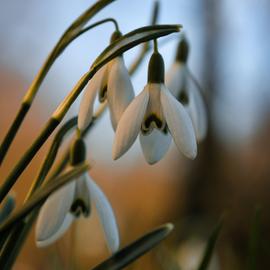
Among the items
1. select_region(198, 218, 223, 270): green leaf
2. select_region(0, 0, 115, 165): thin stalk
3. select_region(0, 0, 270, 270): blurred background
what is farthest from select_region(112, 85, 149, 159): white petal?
select_region(0, 0, 270, 270): blurred background

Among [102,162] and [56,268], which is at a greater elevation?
[56,268]

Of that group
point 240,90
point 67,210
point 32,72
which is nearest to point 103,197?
point 67,210

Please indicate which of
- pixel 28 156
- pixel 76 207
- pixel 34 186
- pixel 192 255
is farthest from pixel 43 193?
pixel 192 255

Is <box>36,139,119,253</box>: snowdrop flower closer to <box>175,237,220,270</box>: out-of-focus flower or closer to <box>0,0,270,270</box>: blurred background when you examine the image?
<box>175,237,220,270</box>: out-of-focus flower

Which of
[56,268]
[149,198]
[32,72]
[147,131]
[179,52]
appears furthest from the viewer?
[149,198]

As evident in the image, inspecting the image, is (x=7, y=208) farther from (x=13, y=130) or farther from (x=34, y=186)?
(x=13, y=130)

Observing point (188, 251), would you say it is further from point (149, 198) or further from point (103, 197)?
point (149, 198)

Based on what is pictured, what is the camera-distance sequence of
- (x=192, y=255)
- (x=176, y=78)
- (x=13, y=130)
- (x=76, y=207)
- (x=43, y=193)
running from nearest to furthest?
(x=43, y=193), (x=13, y=130), (x=76, y=207), (x=176, y=78), (x=192, y=255)
